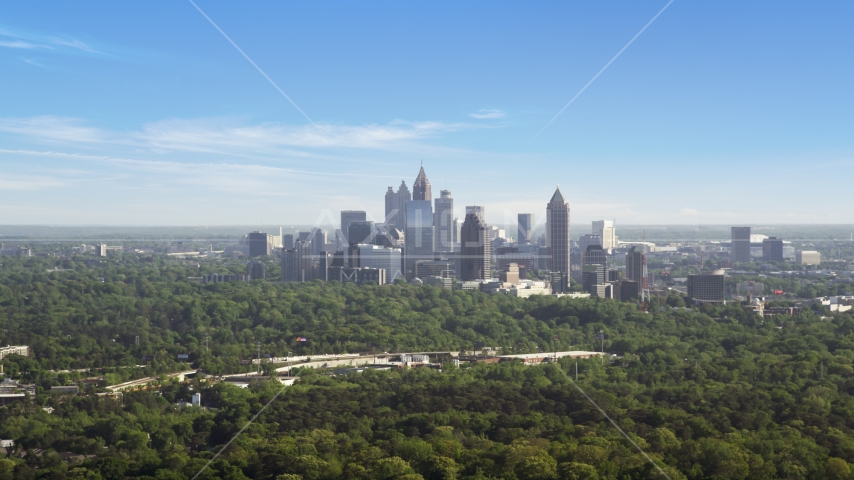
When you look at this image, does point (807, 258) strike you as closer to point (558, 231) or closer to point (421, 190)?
point (558, 231)

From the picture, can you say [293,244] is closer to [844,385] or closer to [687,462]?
[844,385]

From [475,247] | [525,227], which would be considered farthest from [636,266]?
[525,227]

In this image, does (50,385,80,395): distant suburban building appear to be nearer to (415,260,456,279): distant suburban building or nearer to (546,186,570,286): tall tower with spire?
(415,260,456,279): distant suburban building

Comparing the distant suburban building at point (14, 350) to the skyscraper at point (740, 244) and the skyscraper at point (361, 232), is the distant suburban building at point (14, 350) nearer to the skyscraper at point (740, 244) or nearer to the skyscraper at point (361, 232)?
the skyscraper at point (361, 232)

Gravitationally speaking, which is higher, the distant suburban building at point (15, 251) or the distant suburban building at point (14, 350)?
the distant suburban building at point (15, 251)

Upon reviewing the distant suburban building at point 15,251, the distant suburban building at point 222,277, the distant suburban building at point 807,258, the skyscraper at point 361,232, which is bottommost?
the distant suburban building at point 222,277

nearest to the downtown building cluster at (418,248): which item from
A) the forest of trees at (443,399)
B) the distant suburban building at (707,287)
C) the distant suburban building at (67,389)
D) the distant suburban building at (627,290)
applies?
the distant suburban building at (627,290)

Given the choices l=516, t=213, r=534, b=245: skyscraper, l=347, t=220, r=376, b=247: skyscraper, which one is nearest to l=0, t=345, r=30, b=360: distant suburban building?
l=347, t=220, r=376, b=247: skyscraper
